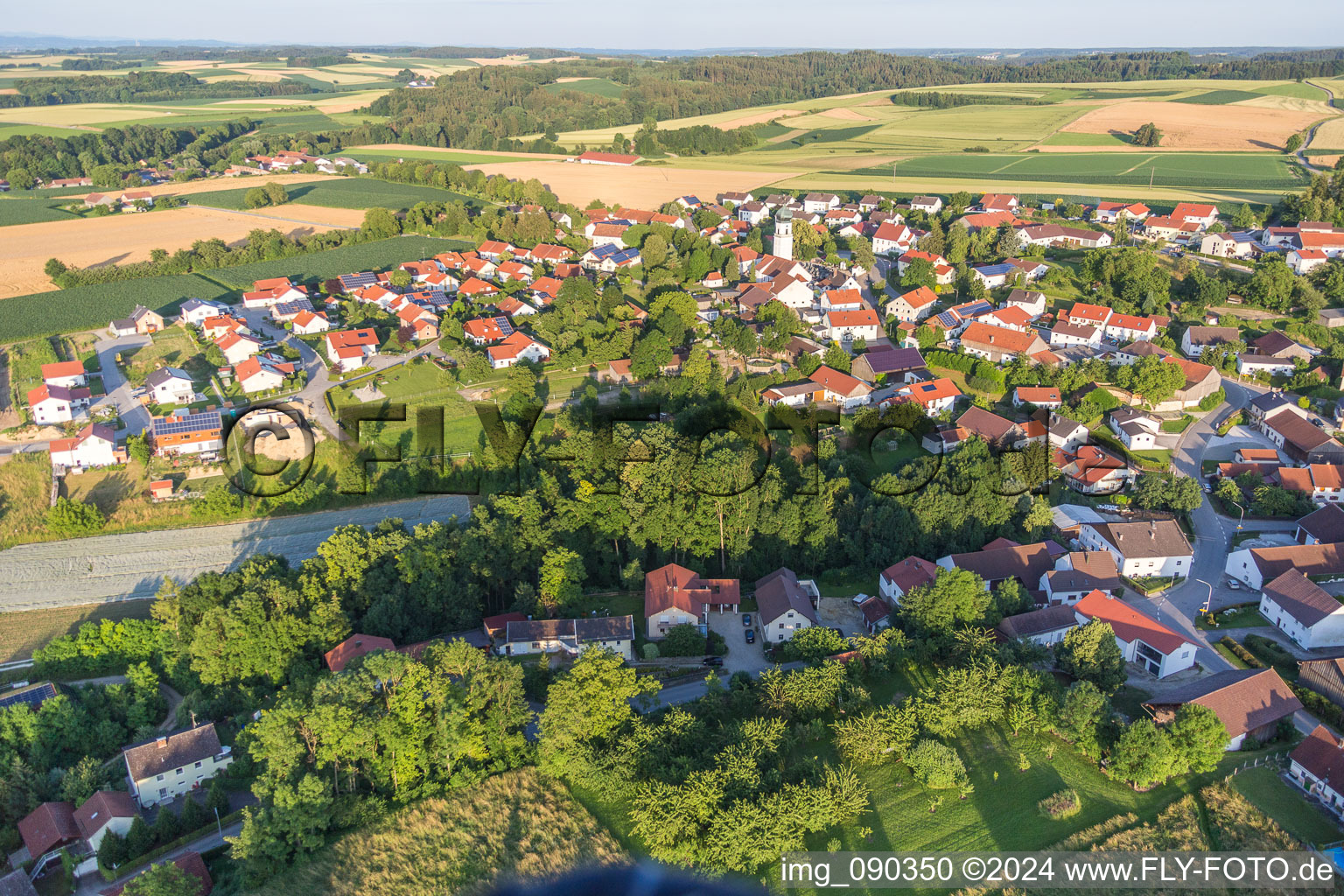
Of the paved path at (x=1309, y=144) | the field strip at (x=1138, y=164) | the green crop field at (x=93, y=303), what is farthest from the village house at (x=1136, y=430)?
the paved path at (x=1309, y=144)

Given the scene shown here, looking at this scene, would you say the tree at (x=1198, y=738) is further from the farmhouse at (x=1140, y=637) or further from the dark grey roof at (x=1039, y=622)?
the dark grey roof at (x=1039, y=622)

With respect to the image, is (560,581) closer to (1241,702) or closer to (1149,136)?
(1241,702)

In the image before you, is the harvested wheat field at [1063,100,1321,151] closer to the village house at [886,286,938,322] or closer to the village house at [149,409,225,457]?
the village house at [886,286,938,322]

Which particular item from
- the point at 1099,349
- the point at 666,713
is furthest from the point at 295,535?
the point at 1099,349

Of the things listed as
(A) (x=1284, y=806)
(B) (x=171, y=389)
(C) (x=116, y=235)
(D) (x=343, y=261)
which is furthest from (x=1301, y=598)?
(C) (x=116, y=235)

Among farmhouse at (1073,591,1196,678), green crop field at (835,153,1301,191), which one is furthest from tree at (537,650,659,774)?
green crop field at (835,153,1301,191)
